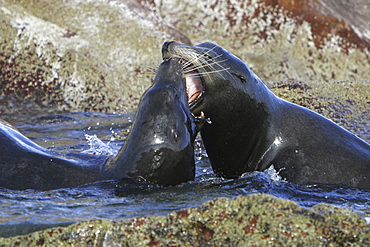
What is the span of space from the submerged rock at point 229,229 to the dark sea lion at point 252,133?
1777 mm

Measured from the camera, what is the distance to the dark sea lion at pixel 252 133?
5.49m

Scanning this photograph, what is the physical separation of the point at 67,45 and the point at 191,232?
876 cm

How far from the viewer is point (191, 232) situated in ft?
12.0

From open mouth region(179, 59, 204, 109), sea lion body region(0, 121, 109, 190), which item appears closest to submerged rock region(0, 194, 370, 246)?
sea lion body region(0, 121, 109, 190)

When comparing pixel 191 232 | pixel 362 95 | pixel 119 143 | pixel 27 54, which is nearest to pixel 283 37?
pixel 362 95

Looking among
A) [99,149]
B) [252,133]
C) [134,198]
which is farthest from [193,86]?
[99,149]

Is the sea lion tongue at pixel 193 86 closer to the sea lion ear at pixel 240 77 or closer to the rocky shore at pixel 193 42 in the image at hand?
the sea lion ear at pixel 240 77

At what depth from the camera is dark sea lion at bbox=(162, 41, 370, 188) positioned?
5.49 m

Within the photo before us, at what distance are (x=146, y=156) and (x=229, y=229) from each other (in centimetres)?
152

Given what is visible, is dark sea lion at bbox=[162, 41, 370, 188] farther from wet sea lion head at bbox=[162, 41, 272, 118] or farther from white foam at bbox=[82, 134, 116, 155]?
white foam at bbox=[82, 134, 116, 155]

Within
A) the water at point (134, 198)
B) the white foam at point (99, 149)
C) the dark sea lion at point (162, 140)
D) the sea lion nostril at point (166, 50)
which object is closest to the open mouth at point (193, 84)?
the sea lion nostril at point (166, 50)

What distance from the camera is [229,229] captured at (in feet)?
11.9

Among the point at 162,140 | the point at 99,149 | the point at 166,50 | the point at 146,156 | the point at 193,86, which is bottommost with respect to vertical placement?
the point at 99,149

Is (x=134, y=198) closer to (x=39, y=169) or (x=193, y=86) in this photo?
(x=39, y=169)
